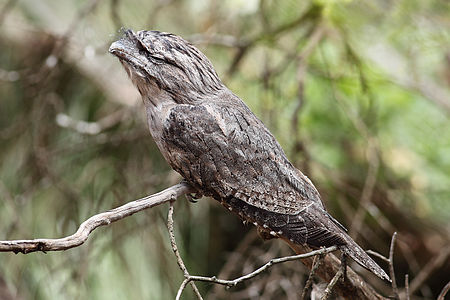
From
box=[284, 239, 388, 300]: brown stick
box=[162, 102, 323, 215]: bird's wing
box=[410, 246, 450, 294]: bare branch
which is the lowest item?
box=[410, 246, 450, 294]: bare branch

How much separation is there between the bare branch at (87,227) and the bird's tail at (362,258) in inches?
16.9

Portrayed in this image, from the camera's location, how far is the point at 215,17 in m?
3.50

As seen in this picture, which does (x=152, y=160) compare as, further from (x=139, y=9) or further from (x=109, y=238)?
(x=139, y=9)

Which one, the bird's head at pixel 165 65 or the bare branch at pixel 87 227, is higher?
the bird's head at pixel 165 65

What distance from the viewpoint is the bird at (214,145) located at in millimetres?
1462

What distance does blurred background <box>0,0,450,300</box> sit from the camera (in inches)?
123

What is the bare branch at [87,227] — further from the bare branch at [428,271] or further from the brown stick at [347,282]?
the bare branch at [428,271]

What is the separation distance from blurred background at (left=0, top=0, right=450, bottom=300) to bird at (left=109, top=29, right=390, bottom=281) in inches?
55.9

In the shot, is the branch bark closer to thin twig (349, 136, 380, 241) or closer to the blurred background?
thin twig (349, 136, 380, 241)

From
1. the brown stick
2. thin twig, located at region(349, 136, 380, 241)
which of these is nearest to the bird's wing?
the brown stick

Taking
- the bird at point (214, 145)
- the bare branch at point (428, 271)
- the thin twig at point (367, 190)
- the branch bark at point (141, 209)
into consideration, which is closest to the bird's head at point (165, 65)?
the bird at point (214, 145)

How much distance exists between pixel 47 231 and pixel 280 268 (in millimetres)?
1450

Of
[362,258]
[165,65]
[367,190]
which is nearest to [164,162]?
[367,190]

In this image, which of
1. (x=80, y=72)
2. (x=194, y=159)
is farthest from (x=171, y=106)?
(x=80, y=72)
